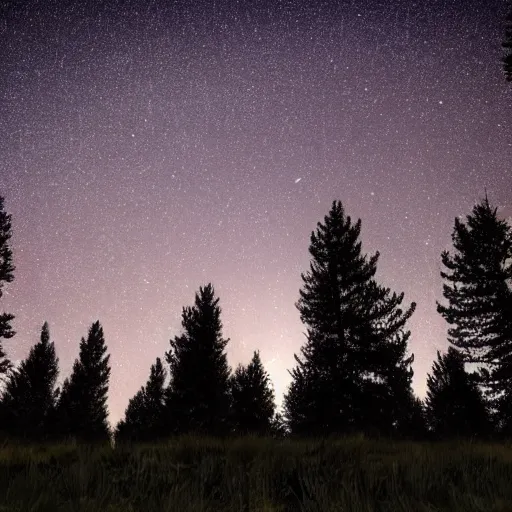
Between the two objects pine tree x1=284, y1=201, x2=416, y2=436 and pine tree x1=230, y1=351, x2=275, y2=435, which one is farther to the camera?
pine tree x1=230, y1=351, x2=275, y2=435

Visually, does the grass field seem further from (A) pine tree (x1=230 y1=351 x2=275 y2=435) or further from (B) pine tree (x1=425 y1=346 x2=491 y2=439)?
(A) pine tree (x1=230 y1=351 x2=275 y2=435)

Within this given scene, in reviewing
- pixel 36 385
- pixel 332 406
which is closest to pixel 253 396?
pixel 332 406

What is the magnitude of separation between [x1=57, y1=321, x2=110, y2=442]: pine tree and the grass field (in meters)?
29.0

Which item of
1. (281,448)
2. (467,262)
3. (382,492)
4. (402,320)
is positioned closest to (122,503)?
(382,492)

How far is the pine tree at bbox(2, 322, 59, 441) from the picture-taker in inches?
1020

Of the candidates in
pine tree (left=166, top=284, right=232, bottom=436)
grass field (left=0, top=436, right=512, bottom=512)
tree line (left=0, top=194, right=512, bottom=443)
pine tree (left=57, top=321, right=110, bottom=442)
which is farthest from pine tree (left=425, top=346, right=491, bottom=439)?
pine tree (left=57, top=321, right=110, bottom=442)

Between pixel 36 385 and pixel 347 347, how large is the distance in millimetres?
28633

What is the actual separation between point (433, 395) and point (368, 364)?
48.1 feet

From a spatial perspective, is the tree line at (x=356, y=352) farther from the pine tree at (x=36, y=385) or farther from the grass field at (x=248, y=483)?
the grass field at (x=248, y=483)

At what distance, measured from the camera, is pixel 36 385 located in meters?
31.0

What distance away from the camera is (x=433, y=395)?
2606 cm

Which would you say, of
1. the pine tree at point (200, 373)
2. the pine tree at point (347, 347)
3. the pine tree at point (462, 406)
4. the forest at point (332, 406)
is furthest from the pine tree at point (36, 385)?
the pine tree at point (462, 406)

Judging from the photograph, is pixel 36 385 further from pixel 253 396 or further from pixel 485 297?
pixel 485 297

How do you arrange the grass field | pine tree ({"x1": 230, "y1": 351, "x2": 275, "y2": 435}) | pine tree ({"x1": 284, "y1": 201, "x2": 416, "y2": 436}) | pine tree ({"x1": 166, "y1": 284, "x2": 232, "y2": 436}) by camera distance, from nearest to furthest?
the grass field, pine tree ({"x1": 284, "y1": 201, "x2": 416, "y2": 436}), pine tree ({"x1": 166, "y1": 284, "x2": 232, "y2": 436}), pine tree ({"x1": 230, "y1": 351, "x2": 275, "y2": 435})
